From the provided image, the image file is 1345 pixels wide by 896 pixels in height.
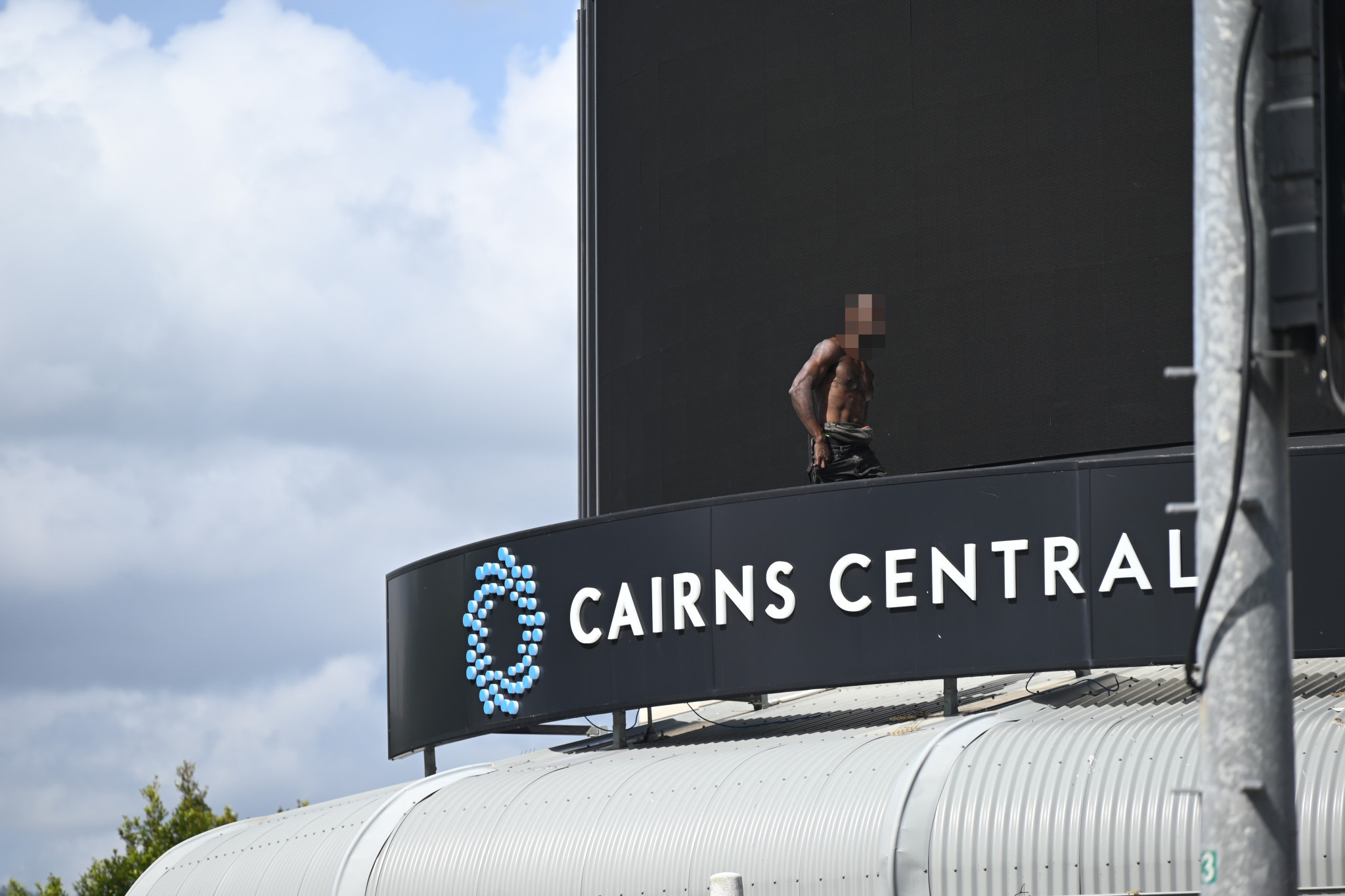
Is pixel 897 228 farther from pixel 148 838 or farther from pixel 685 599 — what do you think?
pixel 148 838

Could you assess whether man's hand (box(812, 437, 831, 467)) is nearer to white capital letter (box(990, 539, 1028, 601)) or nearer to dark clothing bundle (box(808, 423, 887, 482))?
dark clothing bundle (box(808, 423, 887, 482))

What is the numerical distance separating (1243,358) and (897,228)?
13.8 meters

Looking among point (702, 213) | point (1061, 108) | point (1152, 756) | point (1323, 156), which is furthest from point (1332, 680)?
point (702, 213)

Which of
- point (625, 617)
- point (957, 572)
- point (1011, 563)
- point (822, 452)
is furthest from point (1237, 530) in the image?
point (822, 452)

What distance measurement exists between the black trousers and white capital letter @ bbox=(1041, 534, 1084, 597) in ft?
6.97

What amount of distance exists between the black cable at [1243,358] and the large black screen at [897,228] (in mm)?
11217

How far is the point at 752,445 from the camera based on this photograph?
63.0ft

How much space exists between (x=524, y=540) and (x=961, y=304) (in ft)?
20.8

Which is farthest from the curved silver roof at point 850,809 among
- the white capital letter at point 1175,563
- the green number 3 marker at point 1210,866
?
the green number 3 marker at point 1210,866

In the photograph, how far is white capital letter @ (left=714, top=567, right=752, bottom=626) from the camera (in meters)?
11.8

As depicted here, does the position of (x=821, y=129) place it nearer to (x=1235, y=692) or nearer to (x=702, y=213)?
(x=702, y=213)

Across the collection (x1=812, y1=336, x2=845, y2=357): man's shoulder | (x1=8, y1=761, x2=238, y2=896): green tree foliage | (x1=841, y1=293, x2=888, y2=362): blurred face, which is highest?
(x1=841, y1=293, x2=888, y2=362): blurred face

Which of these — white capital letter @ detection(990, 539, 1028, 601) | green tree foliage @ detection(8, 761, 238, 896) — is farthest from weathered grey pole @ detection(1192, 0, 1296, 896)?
green tree foliage @ detection(8, 761, 238, 896)

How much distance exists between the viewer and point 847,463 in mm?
12656
